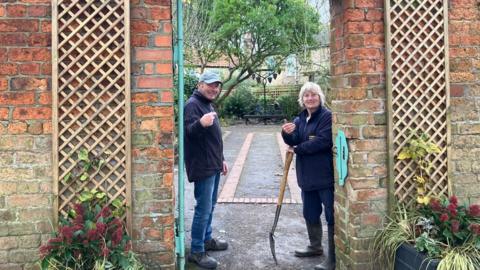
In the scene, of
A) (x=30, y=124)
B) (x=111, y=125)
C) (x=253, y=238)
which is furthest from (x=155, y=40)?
(x=253, y=238)

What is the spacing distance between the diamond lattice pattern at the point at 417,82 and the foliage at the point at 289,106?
61.2 ft

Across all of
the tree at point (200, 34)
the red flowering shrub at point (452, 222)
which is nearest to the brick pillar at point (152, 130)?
the red flowering shrub at point (452, 222)

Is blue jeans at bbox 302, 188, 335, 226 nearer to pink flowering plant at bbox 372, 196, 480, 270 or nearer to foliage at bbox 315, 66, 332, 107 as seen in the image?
pink flowering plant at bbox 372, 196, 480, 270

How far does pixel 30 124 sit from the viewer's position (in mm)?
3305

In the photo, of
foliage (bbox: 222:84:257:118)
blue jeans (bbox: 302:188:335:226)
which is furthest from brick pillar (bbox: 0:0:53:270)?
foliage (bbox: 222:84:257:118)

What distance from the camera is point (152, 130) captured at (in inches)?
134

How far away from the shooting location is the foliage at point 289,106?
22.5m

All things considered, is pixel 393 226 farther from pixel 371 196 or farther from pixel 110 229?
pixel 110 229

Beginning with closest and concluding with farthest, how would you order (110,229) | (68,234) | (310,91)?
1. (68,234)
2. (110,229)
3. (310,91)

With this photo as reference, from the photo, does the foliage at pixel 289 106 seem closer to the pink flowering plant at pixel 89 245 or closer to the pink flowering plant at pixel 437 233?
the pink flowering plant at pixel 437 233

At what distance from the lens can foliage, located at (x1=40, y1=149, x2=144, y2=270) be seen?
304 cm

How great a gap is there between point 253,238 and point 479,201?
236 cm

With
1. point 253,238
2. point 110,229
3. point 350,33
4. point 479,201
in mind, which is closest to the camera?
point 110,229

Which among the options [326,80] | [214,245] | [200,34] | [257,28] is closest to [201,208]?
[214,245]
